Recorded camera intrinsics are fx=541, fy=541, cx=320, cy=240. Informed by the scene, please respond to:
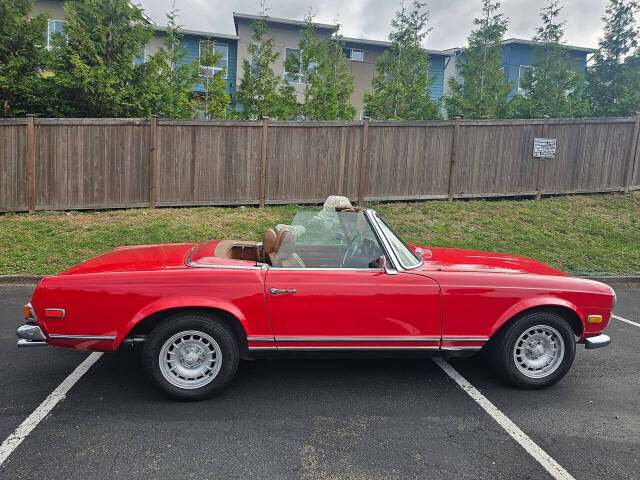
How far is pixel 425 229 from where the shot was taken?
1097 cm

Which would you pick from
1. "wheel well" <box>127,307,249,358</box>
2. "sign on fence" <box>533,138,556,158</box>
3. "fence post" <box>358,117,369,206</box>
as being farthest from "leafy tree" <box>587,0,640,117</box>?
"wheel well" <box>127,307,249,358</box>

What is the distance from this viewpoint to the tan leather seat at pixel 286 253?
13.9 ft

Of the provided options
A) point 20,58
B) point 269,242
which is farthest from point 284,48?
point 269,242

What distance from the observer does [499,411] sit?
13.1 ft

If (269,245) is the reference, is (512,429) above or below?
below

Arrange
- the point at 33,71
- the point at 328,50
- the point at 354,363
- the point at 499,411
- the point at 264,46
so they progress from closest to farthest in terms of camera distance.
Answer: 1. the point at 499,411
2. the point at 354,363
3. the point at 33,71
4. the point at 264,46
5. the point at 328,50

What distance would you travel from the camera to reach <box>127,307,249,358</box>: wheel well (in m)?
4.03

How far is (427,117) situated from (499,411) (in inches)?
473

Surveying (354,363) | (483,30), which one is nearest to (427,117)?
(483,30)

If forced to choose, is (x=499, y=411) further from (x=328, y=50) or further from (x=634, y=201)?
(x=328, y=50)

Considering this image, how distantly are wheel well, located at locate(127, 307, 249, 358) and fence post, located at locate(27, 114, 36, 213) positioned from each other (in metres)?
8.08

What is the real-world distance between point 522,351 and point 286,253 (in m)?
2.06

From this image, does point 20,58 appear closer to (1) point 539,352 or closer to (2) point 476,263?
(2) point 476,263

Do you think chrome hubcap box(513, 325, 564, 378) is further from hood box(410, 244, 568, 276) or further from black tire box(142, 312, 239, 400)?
black tire box(142, 312, 239, 400)
